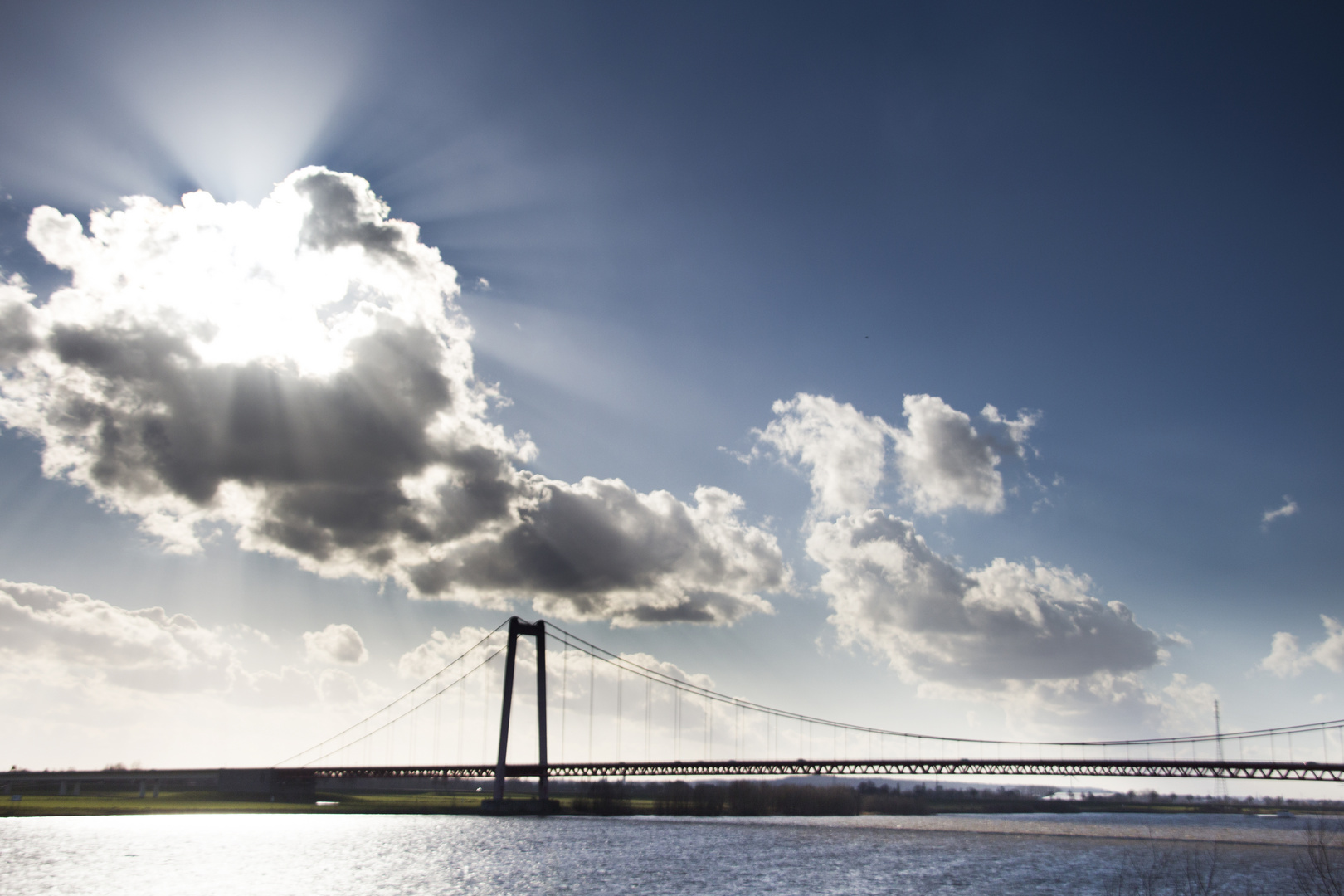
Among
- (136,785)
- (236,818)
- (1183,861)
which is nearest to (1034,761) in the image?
(1183,861)

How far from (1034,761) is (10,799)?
122 m

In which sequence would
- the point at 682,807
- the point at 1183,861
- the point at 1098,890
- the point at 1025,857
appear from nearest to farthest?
the point at 1098,890 < the point at 1183,861 < the point at 1025,857 < the point at 682,807

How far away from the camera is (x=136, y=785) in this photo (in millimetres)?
151500

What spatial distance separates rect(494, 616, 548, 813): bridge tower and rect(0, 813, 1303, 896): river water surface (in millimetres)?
6201

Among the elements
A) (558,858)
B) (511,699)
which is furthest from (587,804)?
(558,858)

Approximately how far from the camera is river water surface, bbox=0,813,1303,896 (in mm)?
38531

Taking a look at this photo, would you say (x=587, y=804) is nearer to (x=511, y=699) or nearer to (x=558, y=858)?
(x=511, y=699)

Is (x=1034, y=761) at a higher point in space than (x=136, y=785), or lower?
higher

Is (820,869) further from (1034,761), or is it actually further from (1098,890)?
(1034,761)

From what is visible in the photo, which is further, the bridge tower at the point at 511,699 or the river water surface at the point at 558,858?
the bridge tower at the point at 511,699

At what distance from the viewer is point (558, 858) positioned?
50.3 m

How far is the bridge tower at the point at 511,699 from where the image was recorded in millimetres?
90250

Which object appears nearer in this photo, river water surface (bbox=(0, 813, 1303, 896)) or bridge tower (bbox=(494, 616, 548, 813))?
river water surface (bbox=(0, 813, 1303, 896))

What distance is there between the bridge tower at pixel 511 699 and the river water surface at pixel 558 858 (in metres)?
6.20
